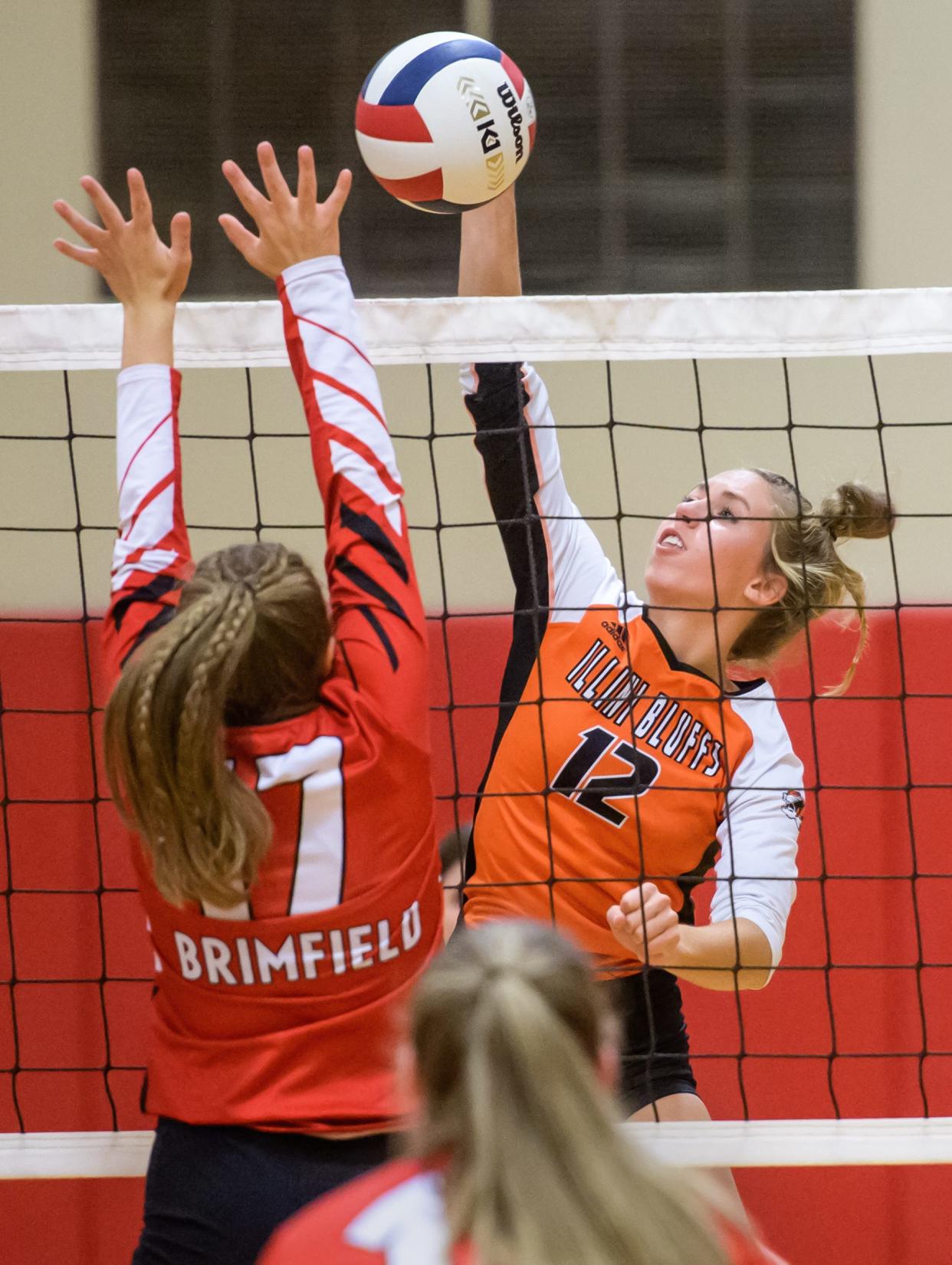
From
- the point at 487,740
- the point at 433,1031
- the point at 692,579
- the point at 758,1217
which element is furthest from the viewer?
the point at 487,740

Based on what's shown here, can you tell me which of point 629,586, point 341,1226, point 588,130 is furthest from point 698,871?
point 588,130

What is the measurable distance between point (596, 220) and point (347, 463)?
8.11ft

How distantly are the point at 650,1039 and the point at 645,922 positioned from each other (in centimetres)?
48

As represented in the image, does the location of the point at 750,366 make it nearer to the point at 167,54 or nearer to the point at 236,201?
the point at 236,201

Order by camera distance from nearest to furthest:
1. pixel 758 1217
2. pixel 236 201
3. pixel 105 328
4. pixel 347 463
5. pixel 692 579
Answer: pixel 347 463 < pixel 105 328 < pixel 692 579 < pixel 758 1217 < pixel 236 201

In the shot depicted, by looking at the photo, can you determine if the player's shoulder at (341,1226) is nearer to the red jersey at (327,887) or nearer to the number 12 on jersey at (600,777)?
the red jersey at (327,887)

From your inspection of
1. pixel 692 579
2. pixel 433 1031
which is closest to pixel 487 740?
pixel 692 579

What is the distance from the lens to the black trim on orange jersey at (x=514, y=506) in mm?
1968

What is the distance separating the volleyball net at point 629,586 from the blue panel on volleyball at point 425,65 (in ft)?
0.91

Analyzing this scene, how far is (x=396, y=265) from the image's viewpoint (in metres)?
3.61

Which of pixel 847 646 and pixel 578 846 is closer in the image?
pixel 578 846

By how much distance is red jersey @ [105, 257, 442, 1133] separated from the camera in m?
1.26

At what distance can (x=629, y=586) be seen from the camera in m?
3.48

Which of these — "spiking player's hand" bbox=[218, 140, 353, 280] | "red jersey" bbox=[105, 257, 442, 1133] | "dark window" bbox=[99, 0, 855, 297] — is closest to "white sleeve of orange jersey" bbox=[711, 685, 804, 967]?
"red jersey" bbox=[105, 257, 442, 1133]
